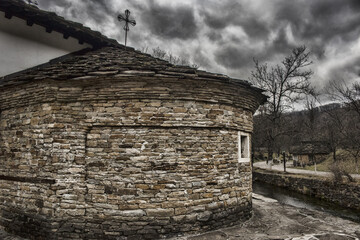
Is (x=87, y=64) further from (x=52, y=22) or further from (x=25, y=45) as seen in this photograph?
(x=25, y=45)

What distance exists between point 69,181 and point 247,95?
14.8ft

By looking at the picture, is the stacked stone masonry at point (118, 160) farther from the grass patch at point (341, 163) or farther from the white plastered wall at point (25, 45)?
the grass patch at point (341, 163)

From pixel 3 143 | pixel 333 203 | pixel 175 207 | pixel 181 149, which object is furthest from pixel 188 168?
pixel 333 203

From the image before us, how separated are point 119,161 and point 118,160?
3 cm

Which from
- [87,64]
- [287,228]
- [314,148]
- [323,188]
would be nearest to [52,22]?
[87,64]

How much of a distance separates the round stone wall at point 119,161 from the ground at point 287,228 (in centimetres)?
36

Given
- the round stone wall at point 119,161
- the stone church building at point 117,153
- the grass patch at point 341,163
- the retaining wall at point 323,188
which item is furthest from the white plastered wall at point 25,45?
the grass patch at point 341,163

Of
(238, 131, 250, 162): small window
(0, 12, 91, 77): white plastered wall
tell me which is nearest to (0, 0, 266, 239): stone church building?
(238, 131, 250, 162): small window

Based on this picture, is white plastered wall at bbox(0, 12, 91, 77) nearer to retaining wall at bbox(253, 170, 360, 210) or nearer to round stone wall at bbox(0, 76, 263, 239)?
round stone wall at bbox(0, 76, 263, 239)

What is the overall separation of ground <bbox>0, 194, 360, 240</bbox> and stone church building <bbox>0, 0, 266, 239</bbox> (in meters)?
0.33

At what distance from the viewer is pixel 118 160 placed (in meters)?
4.79

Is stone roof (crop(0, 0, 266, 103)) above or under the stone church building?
above

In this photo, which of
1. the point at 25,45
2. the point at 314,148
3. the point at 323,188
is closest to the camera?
the point at 25,45

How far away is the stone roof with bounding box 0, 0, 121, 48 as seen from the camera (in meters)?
5.95
